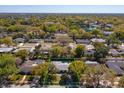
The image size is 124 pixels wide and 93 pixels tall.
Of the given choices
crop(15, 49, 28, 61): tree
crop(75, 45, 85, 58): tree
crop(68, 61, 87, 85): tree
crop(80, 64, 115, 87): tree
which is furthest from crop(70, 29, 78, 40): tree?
crop(80, 64, 115, 87): tree

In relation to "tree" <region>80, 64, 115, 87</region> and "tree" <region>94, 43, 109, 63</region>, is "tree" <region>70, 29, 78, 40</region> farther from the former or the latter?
"tree" <region>80, 64, 115, 87</region>

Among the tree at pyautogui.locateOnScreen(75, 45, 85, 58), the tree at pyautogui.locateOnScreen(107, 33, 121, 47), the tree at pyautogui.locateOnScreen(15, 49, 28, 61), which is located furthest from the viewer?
the tree at pyautogui.locateOnScreen(107, 33, 121, 47)

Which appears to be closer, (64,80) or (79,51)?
(64,80)

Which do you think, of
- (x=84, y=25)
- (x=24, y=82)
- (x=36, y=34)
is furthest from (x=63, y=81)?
(x=84, y=25)

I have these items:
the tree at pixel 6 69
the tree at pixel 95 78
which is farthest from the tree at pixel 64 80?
the tree at pixel 6 69

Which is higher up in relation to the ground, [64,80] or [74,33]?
[74,33]

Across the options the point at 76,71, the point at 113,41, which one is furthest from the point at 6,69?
the point at 113,41

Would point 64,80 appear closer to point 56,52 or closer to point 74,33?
point 56,52

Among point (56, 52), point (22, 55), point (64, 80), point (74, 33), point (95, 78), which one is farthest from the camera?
point (74, 33)

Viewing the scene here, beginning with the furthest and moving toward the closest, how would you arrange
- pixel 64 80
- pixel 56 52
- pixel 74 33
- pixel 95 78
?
pixel 74 33 < pixel 56 52 < pixel 64 80 < pixel 95 78
